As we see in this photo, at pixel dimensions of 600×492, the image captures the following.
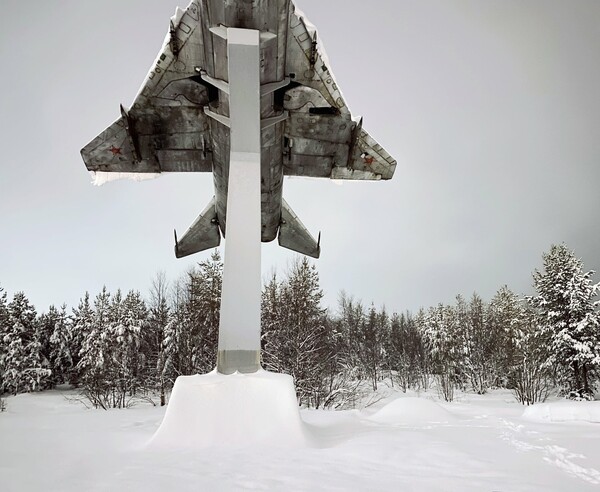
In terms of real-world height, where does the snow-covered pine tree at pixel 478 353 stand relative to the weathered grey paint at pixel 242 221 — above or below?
below

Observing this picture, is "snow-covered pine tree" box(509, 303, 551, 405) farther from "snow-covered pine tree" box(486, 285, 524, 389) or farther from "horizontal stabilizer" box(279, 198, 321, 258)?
"horizontal stabilizer" box(279, 198, 321, 258)

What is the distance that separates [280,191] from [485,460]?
254 inches

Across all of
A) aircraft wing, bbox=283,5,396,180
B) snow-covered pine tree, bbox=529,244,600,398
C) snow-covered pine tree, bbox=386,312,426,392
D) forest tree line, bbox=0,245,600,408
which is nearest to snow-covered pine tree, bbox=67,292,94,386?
forest tree line, bbox=0,245,600,408

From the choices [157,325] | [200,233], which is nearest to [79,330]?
[157,325]

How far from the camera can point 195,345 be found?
18062mm

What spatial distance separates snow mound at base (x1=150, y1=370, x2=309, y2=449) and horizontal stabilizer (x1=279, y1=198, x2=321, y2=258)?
5587mm

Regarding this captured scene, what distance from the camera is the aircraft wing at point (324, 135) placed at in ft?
18.7

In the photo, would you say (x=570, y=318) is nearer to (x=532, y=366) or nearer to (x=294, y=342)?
(x=532, y=366)

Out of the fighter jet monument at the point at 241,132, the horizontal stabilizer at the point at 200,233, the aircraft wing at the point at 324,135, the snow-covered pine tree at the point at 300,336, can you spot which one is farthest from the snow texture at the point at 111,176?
the snow-covered pine tree at the point at 300,336

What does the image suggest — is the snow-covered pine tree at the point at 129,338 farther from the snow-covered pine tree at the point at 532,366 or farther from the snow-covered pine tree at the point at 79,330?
the snow-covered pine tree at the point at 532,366

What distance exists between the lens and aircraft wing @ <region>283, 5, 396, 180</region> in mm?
5703

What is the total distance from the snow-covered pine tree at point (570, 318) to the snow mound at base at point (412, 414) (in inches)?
676

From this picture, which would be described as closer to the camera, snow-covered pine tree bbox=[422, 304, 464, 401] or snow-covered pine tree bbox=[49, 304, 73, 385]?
snow-covered pine tree bbox=[422, 304, 464, 401]

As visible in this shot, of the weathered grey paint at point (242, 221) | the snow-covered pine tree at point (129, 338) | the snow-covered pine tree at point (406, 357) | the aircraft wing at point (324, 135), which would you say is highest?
the aircraft wing at point (324, 135)
